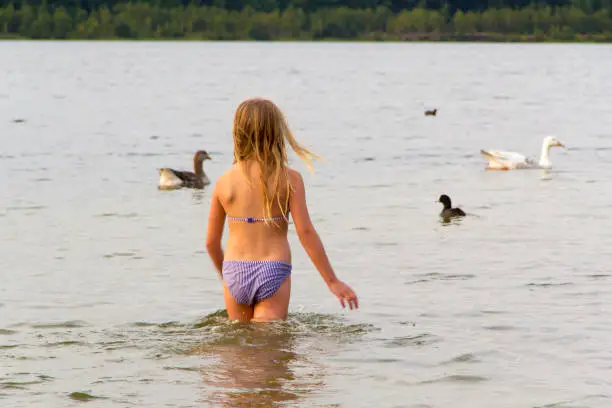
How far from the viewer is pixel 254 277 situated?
9180 mm

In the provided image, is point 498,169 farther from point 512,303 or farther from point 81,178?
point 512,303

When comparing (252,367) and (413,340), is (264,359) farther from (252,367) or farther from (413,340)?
(413,340)

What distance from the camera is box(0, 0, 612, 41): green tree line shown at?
15688 centimetres

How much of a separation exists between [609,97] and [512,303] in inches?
1770

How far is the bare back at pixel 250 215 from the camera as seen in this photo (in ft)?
29.7

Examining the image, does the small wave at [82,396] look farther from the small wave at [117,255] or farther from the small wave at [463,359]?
the small wave at [117,255]

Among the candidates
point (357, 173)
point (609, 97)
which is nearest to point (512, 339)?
point (357, 173)

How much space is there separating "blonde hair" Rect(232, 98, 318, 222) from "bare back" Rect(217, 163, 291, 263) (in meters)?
0.04

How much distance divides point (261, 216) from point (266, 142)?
568mm

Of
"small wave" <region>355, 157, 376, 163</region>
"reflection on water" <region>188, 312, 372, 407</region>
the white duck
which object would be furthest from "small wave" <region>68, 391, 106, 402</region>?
"small wave" <region>355, 157, 376, 163</region>

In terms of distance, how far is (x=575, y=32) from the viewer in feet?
509

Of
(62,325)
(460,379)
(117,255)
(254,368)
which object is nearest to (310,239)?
(254,368)

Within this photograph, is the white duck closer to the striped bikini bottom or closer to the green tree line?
the striped bikini bottom

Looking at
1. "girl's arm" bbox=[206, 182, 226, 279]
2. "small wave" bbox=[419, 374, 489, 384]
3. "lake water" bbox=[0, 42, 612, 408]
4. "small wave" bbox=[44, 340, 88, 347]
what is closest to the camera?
"lake water" bbox=[0, 42, 612, 408]
